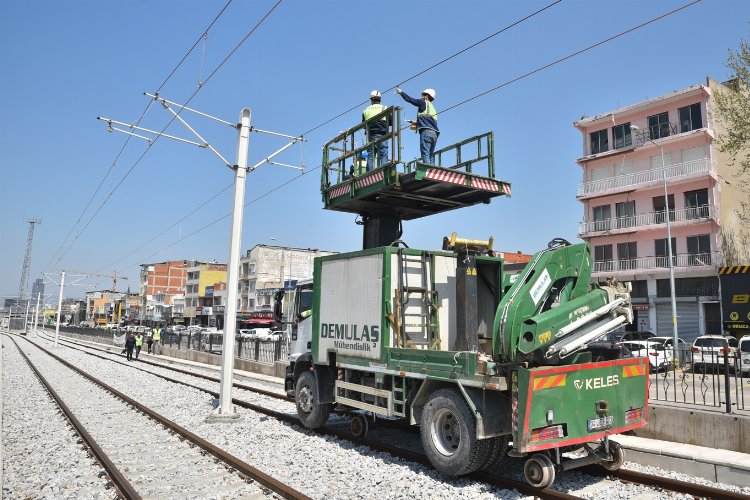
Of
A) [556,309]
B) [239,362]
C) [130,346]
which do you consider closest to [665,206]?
[239,362]

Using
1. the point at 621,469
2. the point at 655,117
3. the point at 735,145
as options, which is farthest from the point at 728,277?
the point at 621,469

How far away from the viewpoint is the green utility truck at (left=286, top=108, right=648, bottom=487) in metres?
6.23

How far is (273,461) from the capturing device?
306 inches

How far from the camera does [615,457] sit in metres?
6.81

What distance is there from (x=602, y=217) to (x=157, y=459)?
40266 mm

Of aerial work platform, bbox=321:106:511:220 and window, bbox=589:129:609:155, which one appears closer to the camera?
aerial work platform, bbox=321:106:511:220

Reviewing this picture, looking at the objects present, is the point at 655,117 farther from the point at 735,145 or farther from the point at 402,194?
the point at 402,194

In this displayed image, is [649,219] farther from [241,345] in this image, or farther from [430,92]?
[430,92]

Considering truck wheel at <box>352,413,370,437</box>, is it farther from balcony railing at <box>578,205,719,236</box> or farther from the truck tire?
balcony railing at <box>578,205,719,236</box>

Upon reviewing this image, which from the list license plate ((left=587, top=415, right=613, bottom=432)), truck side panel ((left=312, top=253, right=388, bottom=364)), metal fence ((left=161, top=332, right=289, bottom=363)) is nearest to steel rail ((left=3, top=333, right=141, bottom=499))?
truck side panel ((left=312, top=253, right=388, bottom=364))

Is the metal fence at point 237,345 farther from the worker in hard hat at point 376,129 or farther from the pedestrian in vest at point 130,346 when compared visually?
the worker in hard hat at point 376,129

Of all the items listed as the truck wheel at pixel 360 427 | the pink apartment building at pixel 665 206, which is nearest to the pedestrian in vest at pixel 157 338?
the truck wheel at pixel 360 427

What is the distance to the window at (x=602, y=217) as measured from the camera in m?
40.8

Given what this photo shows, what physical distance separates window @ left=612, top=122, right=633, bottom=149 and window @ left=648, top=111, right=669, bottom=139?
62.1 inches
